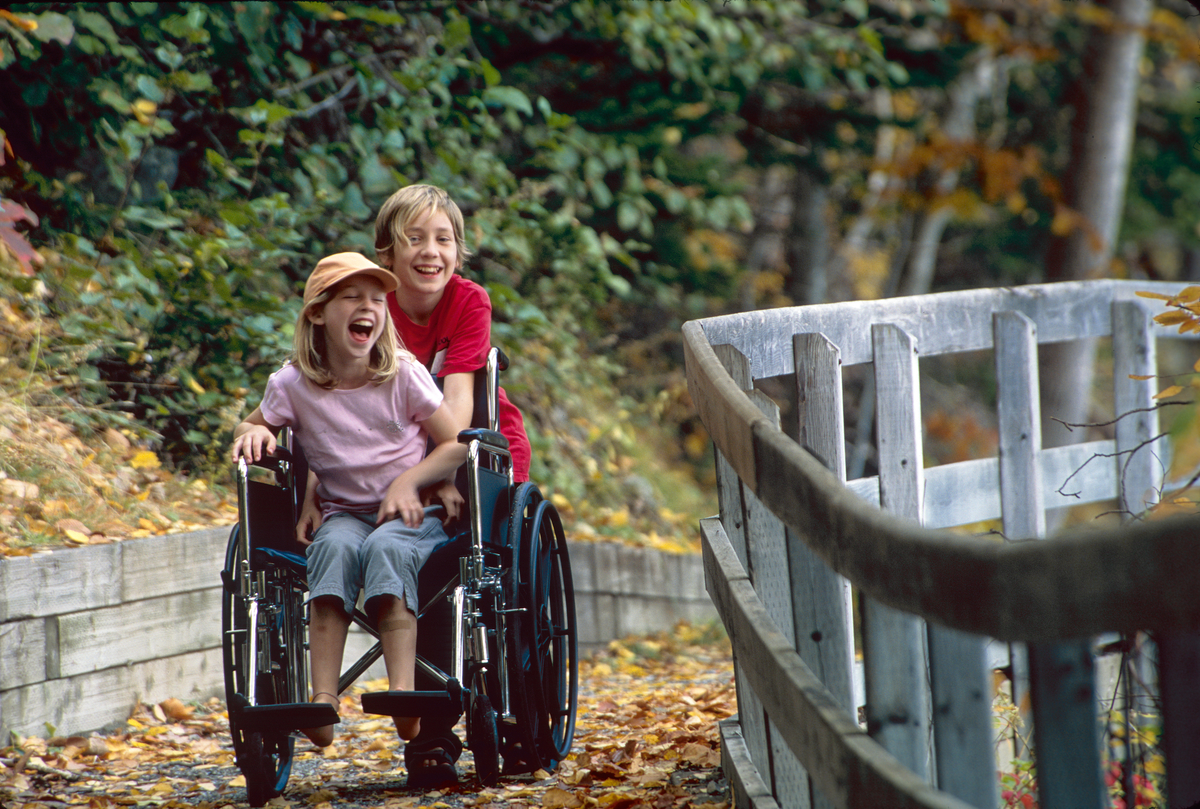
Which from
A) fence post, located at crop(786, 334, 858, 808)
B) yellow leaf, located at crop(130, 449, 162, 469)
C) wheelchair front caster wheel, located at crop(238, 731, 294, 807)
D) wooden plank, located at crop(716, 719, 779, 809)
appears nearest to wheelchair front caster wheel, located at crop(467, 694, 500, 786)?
wheelchair front caster wheel, located at crop(238, 731, 294, 807)

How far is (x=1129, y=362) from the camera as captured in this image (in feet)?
13.7

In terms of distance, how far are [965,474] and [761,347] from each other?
1.04 m

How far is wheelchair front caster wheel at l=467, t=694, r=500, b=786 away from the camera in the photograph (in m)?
2.89

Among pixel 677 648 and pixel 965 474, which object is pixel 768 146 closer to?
pixel 677 648

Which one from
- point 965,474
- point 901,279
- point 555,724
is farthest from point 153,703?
point 901,279

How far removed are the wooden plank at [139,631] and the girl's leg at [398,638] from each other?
147cm

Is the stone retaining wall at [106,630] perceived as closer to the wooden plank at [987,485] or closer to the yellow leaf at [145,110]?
the yellow leaf at [145,110]

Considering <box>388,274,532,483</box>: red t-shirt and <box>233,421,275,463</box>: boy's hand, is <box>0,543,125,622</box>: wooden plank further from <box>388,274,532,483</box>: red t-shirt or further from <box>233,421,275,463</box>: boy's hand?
<box>388,274,532,483</box>: red t-shirt

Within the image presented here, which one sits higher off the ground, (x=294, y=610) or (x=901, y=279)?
(x=901, y=279)

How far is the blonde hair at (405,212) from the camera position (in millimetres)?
3461

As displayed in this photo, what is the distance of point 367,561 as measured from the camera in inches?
112

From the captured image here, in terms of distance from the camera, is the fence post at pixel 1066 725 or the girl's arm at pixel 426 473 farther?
the girl's arm at pixel 426 473

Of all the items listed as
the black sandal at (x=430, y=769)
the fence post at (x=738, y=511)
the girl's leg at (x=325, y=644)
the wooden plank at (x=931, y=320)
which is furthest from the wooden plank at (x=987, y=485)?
the girl's leg at (x=325, y=644)

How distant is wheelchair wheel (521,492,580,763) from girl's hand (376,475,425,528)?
0.32 m
